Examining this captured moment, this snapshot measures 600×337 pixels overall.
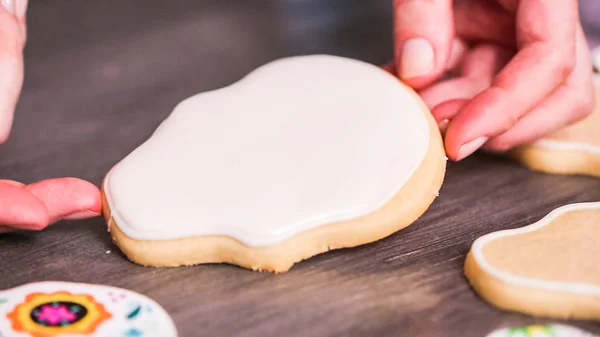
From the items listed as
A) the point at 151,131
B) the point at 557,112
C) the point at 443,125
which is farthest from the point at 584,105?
the point at 151,131

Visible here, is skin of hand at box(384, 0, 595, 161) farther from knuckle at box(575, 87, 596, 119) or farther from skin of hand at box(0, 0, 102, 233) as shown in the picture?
skin of hand at box(0, 0, 102, 233)

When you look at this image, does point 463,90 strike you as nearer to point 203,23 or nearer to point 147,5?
point 203,23

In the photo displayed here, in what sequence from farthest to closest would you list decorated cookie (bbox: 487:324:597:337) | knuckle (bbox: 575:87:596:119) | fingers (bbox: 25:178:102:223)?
knuckle (bbox: 575:87:596:119), fingers (bbox: 25:178:102:223), decorated cookie (bbox: 487:324:597:337)

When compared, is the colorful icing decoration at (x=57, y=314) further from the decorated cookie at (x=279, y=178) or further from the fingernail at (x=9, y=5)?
the fingernail at (x=9, y=5)

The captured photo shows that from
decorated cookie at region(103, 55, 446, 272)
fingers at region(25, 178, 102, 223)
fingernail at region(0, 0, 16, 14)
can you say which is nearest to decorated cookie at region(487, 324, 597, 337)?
decorated cookie at region(103, 55, 446, 272)

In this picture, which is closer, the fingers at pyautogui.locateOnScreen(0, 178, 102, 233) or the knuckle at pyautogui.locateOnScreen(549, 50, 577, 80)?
the fingers at pyautogui.locateOnScreen(0, 178, 102, 233)

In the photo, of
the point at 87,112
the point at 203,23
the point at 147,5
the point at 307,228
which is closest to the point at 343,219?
the point at 307,228
